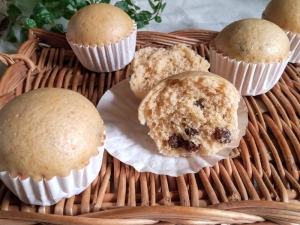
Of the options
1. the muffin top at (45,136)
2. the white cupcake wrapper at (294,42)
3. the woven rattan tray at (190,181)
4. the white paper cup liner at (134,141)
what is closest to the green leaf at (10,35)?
the woven rattan tray at (190,181)

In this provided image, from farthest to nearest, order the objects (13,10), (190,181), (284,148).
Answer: (13,10), (284,148), (190,181)

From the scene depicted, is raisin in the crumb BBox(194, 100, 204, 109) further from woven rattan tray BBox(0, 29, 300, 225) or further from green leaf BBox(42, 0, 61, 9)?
green leaf BBox(42, 0, 61, 9)

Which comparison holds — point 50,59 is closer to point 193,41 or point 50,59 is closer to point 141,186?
point 193,41

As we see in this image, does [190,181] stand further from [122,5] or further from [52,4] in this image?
[52,4]

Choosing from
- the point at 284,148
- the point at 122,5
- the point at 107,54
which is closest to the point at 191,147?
the point at 284,148

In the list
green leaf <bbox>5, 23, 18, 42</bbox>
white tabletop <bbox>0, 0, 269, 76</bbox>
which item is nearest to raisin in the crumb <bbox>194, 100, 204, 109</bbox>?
white tabletop <bbox>0, 0, 269, 76</bbox>
